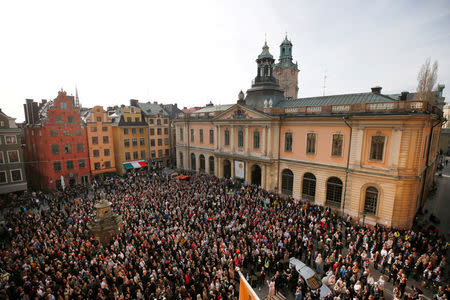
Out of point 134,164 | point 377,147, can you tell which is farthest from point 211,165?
point 377,147

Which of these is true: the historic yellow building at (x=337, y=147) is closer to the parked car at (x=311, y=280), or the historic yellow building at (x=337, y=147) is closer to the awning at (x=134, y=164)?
the parked car at (x=311, y=280)

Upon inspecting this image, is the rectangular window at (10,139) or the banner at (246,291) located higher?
the rectangular window at (10,139)

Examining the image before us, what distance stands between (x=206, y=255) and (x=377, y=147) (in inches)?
737

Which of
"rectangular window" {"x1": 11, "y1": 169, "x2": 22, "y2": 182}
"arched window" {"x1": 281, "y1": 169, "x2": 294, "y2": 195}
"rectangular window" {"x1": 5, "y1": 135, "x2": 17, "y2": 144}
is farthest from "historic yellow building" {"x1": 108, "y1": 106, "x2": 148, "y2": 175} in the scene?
"arched window" {"x1": 281, "y1": 169, "x2": 294, "y2": 195}

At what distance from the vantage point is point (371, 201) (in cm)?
2217

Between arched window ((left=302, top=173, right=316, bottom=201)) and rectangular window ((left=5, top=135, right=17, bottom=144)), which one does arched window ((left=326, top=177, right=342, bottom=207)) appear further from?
rectangular window ((left=5, top=135, right=17, bottom=144))

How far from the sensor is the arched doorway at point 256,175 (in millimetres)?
32875

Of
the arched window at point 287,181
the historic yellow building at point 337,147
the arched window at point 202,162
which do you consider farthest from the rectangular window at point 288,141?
the arched window at point 202,162

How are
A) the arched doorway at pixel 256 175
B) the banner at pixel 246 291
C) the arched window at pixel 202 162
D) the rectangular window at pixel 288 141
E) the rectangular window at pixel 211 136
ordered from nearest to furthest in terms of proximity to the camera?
the banner at pixel 246 291 → the rectangular window at pixel 288 141 → the arched doorway at pixel 256 175 → the rectangular window at pixel 211 136 → the arched window at pixel 202 162

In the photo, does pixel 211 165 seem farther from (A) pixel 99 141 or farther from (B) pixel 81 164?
(B) pixel 81 164

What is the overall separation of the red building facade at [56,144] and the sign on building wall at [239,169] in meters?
26.1

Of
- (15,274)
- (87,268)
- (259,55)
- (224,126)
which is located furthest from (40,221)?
(259,55)

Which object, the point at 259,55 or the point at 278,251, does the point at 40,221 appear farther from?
the point at 259,55

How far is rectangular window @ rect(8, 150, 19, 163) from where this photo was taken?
30.5m
